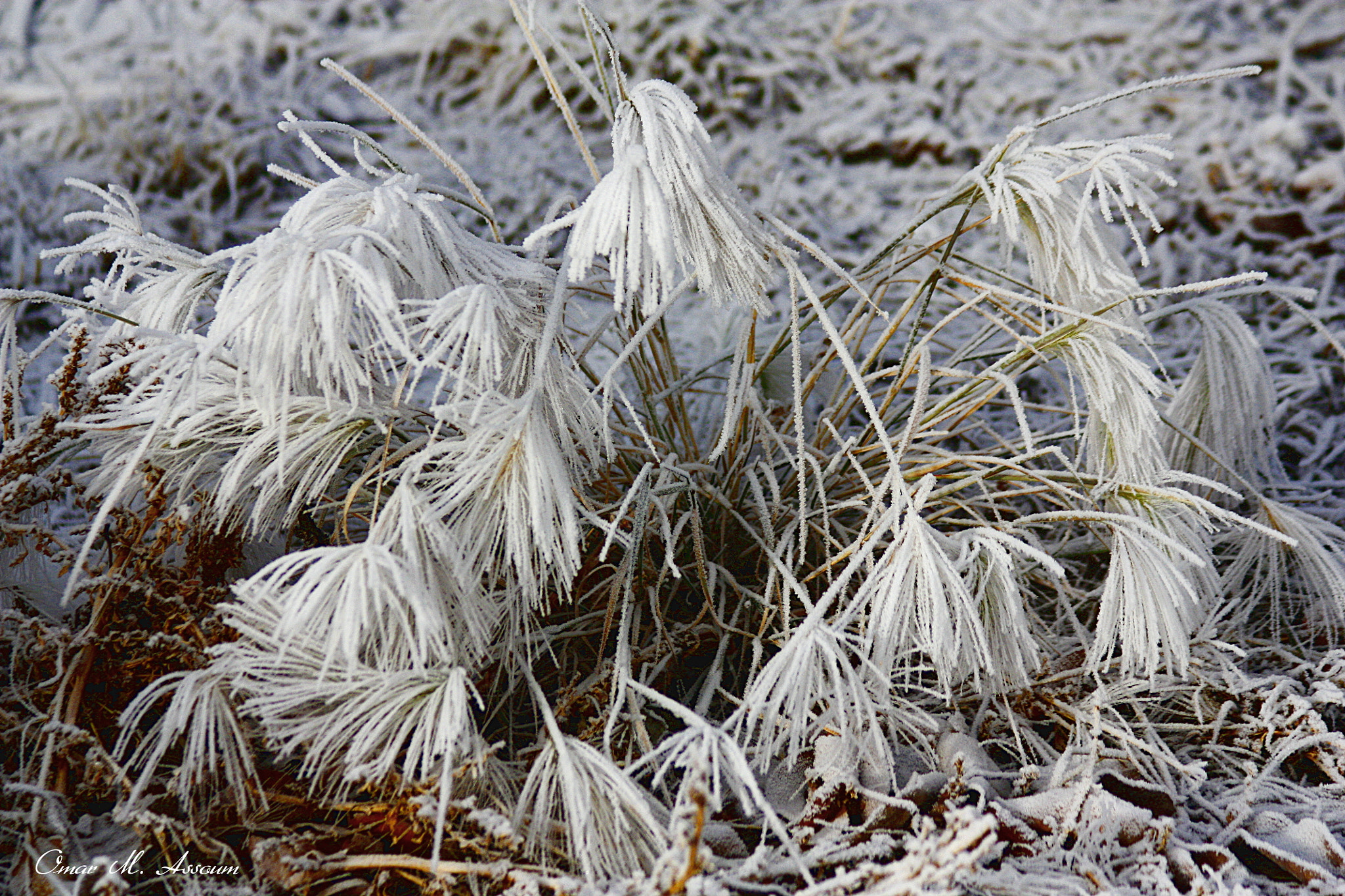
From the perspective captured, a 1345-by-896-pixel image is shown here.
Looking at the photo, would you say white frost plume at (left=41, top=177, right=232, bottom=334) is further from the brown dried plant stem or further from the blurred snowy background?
the blurred snowy background

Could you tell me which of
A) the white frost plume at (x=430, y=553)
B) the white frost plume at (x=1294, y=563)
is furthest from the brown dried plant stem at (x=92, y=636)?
the white frost plume at (x=1294, y=563)

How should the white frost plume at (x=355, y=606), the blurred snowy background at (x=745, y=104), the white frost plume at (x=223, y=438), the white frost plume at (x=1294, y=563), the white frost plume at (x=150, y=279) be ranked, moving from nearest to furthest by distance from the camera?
the white frost plume at (x=355, y=606), the white frost plume at (x=223, y=438), the white frost plume at (x=150, y=279), the white frost plume at (x=1294, y=563), the blurred snowy background at (x=745, y=104)

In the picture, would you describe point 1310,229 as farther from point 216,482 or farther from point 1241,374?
point 216,482

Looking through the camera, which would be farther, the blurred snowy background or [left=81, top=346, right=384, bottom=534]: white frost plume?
the blurred snowy background

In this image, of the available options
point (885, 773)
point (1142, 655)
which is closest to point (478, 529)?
point (885, 773)

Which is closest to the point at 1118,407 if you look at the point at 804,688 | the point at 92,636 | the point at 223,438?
the point at 804,688

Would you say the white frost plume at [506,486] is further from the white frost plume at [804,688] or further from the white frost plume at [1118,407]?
the white frost plume at [1118,407]

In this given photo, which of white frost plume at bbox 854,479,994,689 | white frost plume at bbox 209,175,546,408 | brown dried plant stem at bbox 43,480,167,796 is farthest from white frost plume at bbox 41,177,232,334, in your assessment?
white frost plume at bbox 854,479,994,689
